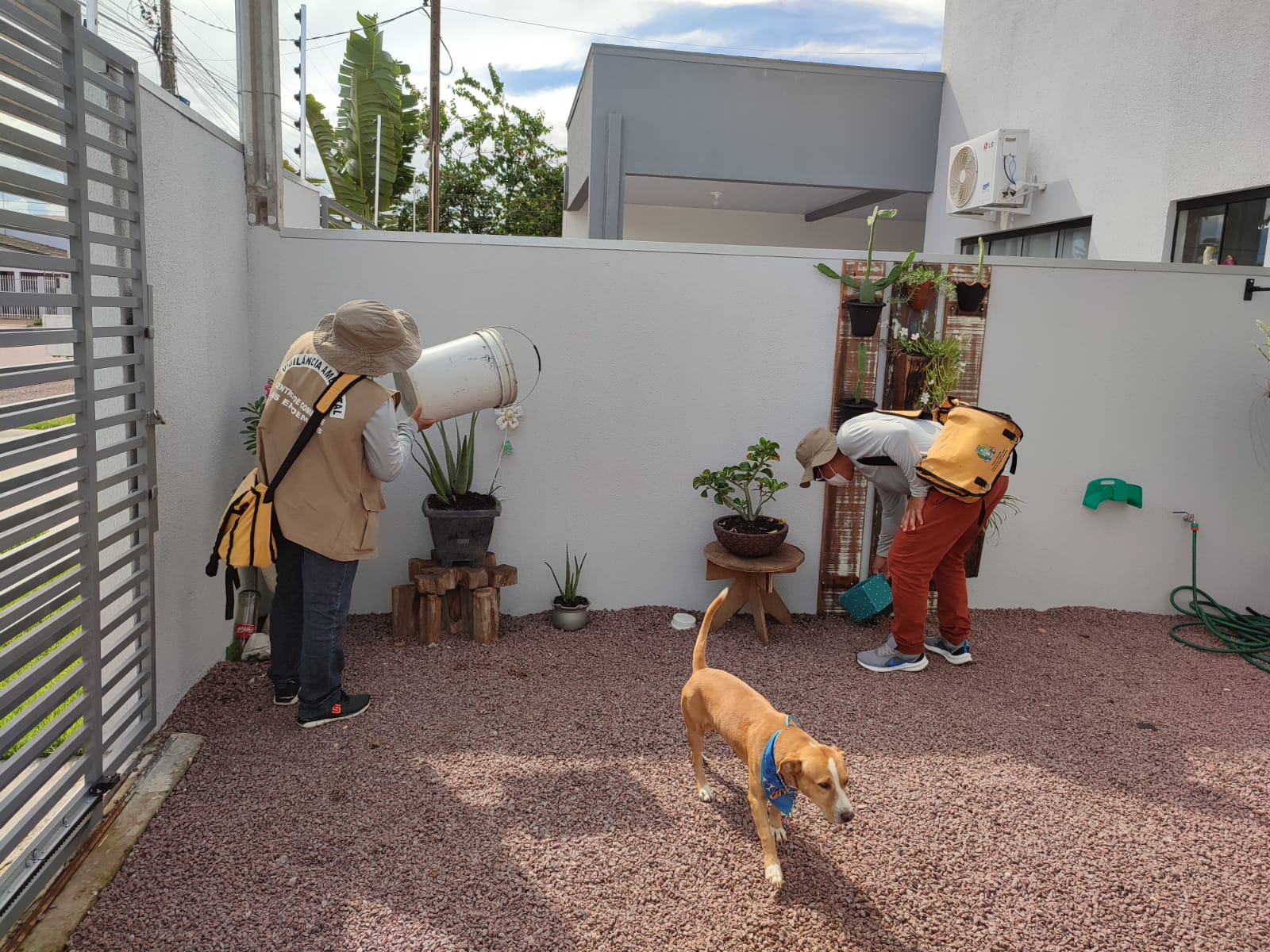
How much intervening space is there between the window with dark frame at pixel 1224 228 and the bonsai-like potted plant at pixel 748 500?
3292 millimetres

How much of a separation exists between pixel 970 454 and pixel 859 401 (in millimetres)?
1066

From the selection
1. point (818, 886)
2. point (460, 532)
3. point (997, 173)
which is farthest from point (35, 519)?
point (997, 173)

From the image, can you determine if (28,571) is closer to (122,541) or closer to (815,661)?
(122,541)

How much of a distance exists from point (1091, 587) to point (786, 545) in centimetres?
200

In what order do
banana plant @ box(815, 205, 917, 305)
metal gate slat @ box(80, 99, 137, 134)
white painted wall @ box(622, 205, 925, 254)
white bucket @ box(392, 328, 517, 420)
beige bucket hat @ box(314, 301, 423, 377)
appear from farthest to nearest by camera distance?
white painted wall @ box(622, 205, 925, 254), banana plant @ box(815, 205, 917, 305), white bucket @ box(392, 328, 517, 420), beige bucket hat @ box(314, 301, 423, 377), metal gate slat @ box(80, 99, 137, 134)

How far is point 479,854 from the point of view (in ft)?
8.59

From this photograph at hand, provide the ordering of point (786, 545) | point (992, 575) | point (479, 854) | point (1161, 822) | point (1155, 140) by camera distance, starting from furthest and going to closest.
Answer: point (1155, 140) → point (992, 575) → point (786, 545) → point (1161, 822) → point (479, 854)

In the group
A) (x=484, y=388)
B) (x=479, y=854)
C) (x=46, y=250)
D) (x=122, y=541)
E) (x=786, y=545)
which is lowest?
(x=479, y=854)

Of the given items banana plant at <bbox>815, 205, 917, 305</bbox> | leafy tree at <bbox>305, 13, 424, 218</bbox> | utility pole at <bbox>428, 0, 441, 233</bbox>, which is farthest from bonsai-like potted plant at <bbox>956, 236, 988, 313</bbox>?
utility pole at <bbox>428, 0, 441, 233</bbox>

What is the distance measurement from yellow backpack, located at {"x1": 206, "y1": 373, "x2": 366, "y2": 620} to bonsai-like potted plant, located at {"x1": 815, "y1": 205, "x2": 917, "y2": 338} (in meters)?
2.70

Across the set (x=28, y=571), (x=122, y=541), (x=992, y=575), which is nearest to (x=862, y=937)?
(x=28, y=571)

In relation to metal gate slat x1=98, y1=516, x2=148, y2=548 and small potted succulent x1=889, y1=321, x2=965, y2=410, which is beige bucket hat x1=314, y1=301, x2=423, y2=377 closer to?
metal gate slat x1=98, y1=516, x2=148, y2=548

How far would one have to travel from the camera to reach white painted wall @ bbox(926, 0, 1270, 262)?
549 centimetres

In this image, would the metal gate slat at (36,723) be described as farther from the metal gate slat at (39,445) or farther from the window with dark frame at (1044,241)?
the window with dark frame at (1044,241)
